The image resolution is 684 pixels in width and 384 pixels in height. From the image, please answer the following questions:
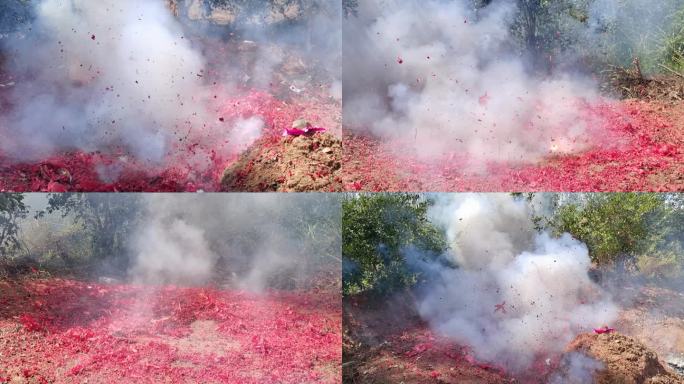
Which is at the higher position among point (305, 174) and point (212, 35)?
point (212, 35)

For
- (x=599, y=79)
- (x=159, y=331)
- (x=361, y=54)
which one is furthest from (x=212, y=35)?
(x=599, y=79)

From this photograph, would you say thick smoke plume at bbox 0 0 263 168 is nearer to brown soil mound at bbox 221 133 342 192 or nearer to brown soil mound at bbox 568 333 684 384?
brown soil mound at bbox 221 133 342 192

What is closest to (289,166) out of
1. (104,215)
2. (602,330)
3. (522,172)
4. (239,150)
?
(239,150)

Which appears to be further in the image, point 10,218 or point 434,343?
point 10,218

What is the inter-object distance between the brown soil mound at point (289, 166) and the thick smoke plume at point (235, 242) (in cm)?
17

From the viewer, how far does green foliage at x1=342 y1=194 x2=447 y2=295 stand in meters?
4.23

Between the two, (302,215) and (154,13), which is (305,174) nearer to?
(302,215)

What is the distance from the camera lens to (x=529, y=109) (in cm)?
419

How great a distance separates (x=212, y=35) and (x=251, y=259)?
5.51 feet

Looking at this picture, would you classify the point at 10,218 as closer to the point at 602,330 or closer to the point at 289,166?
the point at 289,166

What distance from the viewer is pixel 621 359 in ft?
13.6

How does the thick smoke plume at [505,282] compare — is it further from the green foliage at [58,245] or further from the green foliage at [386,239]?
the green foliage at [58,245]

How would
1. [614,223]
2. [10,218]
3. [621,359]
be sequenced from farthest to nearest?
[10,218]
[614,223]
[621,359]

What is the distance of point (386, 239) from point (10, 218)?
2.79 meters
